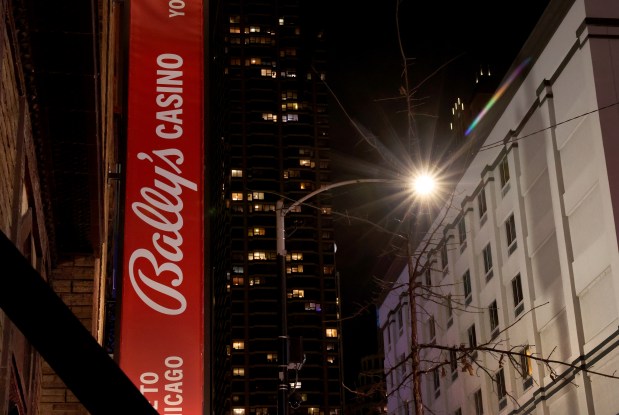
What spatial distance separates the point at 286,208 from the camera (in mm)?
15344

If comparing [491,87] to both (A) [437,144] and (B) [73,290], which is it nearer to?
(A) [437,144]

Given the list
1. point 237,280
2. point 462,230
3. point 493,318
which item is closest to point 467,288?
point 462,230

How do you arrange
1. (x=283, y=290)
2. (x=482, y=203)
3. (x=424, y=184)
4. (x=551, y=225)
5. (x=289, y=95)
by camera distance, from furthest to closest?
(x=289, y=95), (x=482, y=203), (x=551, y=225), (x=424, y=184), (x=283, y=290)

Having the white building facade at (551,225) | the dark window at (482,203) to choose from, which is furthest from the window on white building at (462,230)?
the dark window at (482,203)

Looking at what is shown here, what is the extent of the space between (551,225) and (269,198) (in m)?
140

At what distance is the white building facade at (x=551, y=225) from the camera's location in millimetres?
36031

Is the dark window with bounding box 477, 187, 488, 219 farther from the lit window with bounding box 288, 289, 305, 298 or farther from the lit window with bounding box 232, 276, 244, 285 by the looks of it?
the lit window with bounding box 288, 289, 305, 298

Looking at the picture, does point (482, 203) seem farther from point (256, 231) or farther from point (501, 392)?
Result: point (256, 231)

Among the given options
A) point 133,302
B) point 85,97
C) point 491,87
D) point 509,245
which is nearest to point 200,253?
point 133,302

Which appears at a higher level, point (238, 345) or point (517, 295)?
point (238, 345)

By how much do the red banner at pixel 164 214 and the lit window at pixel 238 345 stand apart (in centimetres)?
16573

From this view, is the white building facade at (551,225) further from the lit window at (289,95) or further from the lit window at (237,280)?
the lit window at (289,95)

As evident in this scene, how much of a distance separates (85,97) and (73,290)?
A: 503 cm

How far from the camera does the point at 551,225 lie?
Answer: 42406 mm
